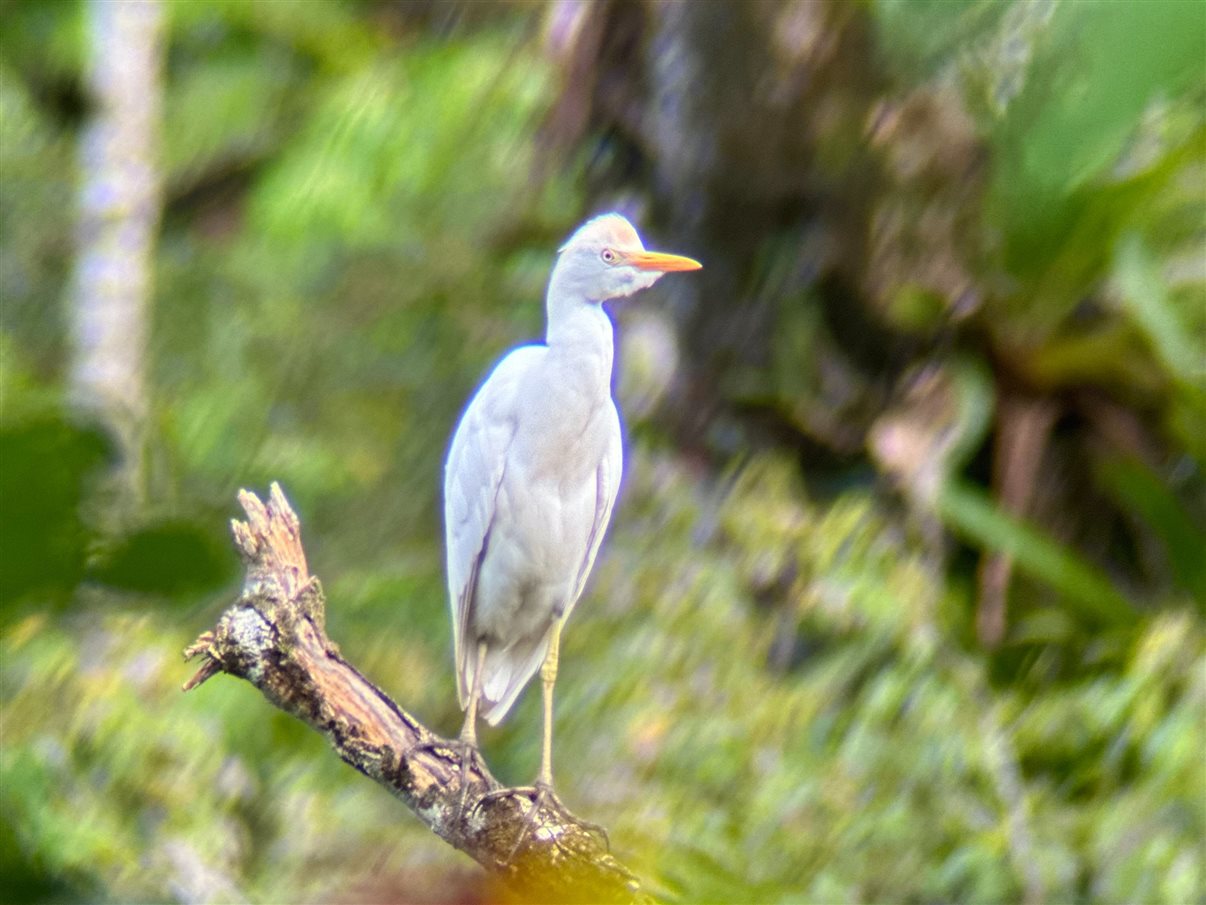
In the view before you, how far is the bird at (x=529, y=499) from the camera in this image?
145 cm

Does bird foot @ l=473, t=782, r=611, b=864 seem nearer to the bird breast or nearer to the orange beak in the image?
the bird breast

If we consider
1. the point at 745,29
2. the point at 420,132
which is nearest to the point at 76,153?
the point at 420,132

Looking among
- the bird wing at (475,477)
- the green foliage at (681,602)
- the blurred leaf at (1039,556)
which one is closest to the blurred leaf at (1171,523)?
the green foliage at (681,602)

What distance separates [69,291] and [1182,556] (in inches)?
119

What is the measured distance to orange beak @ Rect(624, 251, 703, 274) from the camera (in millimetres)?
1186

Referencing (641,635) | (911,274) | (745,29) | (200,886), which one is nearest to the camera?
(200,886)

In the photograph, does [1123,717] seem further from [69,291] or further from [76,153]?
[76,153]

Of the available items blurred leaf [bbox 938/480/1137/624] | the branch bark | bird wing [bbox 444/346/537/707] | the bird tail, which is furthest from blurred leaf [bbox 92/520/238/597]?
blurred leaf [bbox 938/480/1137/624]

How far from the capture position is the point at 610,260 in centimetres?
124

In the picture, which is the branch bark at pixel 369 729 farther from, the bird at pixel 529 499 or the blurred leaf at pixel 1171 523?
the blurred leaf at pixel 1171 523

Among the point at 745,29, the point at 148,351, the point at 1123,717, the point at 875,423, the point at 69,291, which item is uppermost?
the point at 745,29

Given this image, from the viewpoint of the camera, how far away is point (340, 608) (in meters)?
2.47

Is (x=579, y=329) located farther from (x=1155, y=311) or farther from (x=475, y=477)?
(x=1155, y=311)

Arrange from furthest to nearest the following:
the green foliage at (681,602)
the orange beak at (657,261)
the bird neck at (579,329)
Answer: the green foliage at (681,602) < the bird neck at (579,329) < the orange beak at (657,261)
